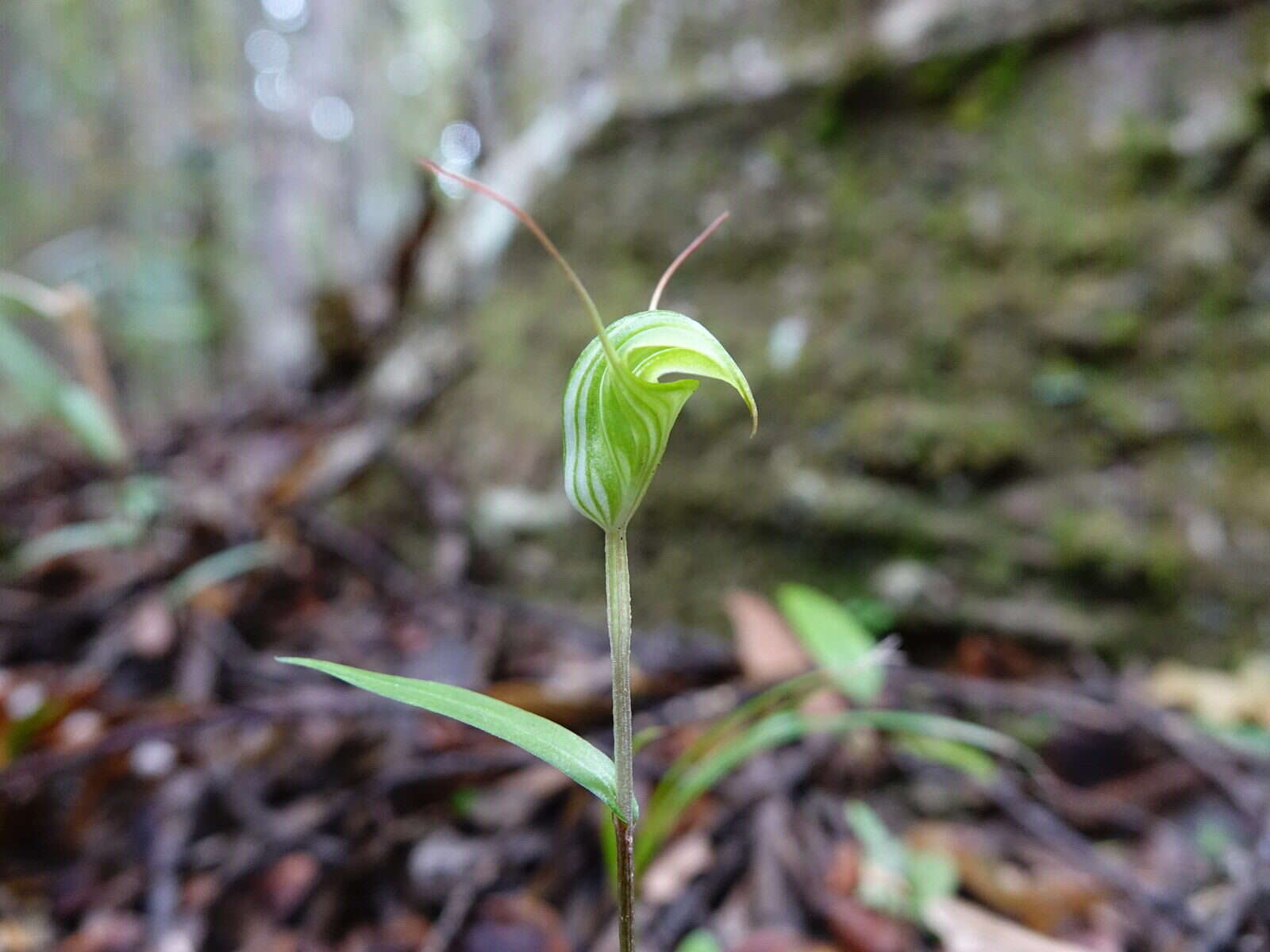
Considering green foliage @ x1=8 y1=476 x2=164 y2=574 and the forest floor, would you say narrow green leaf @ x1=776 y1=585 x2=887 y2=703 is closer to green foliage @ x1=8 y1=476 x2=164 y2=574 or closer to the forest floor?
the forest floor

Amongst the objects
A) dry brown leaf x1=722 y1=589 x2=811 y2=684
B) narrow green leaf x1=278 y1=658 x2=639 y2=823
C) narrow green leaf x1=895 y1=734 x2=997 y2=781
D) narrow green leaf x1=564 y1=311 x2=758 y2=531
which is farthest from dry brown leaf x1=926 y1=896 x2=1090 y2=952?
narrow green leaf x1=564 y1=311 x2=758 y2=531

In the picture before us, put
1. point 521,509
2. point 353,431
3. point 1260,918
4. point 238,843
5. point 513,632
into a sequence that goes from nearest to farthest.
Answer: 1. point 1260,918
2. point 238,843
3. point 513,632
4. point 521,509
5. point 353,431

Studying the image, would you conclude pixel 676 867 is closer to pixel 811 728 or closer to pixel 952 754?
pixel 811 728

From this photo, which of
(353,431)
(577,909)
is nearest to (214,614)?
(353,431)

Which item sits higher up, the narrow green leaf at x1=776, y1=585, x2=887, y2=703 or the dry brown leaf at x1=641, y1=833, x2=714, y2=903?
the narrow green leaf at x1=776, y1=585, x2=887, y2=703

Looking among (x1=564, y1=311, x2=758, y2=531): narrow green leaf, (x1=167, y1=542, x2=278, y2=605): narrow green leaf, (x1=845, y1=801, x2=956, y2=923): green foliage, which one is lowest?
(x1=845, y1=801, x2=956, y2=923): green foliage

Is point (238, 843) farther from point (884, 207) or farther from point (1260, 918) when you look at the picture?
point (884, 207)

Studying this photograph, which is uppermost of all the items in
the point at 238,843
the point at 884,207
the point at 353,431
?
the point at 353,431
